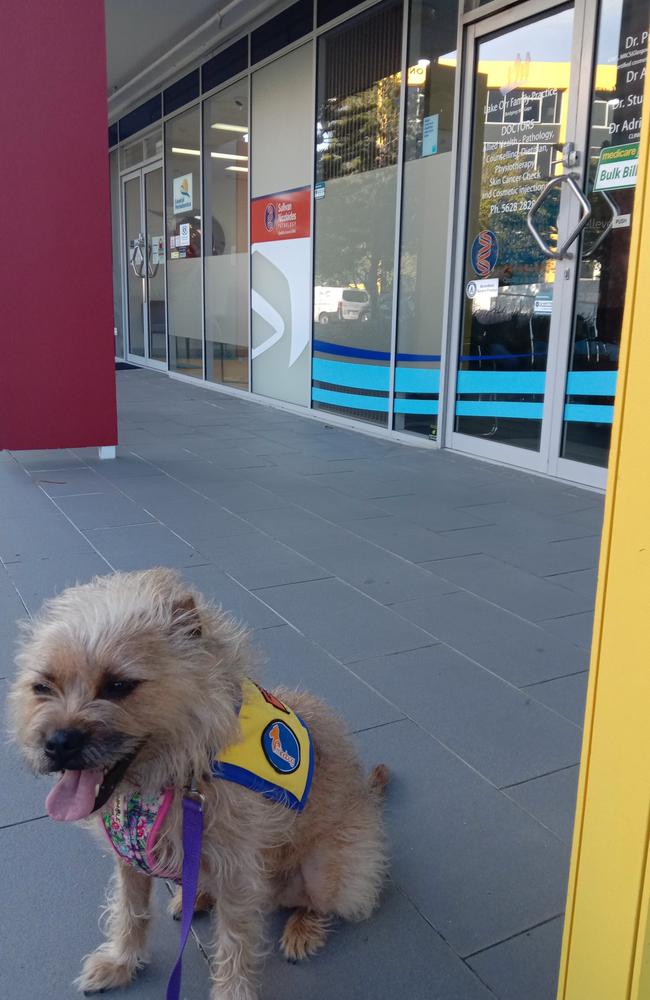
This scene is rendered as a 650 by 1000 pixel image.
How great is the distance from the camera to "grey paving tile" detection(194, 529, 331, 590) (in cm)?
423

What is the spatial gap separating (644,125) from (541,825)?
1922mm

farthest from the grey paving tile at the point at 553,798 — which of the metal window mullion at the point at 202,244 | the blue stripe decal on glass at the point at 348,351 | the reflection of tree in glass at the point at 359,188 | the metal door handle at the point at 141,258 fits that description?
the metal door handle at the point at 141,258

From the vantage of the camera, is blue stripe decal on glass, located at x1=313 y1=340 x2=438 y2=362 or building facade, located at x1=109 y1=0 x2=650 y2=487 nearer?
building facade, located at x1=109 y1=0 x2=650 y2=487

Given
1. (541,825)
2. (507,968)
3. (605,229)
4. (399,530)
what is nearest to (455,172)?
(605,229)

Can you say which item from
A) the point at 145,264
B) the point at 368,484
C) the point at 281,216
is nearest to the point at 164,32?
the point at 281,216

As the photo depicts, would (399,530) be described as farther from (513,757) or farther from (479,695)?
(513,757)

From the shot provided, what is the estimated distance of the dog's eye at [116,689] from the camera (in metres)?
1.40

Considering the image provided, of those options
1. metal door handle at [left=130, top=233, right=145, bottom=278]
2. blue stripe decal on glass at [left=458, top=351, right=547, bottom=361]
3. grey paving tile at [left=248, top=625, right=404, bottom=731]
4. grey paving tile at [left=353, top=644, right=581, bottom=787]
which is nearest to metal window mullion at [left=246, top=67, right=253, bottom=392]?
blue stripe decal on glass at [left=458, top=351, right=547, bottom=361]

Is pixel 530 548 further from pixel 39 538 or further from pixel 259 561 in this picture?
pixel 39 538

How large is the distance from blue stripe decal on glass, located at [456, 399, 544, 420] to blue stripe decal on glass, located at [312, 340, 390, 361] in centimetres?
124

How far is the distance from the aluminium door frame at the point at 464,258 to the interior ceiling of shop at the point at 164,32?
3.57 metres

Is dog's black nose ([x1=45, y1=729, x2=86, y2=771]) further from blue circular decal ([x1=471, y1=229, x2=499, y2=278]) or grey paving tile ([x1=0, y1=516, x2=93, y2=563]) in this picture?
blue circular decal ([x1=471, y1=229, x2=499, y2=278])

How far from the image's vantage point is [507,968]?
1.83m

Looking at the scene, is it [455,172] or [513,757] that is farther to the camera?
[455,172]
